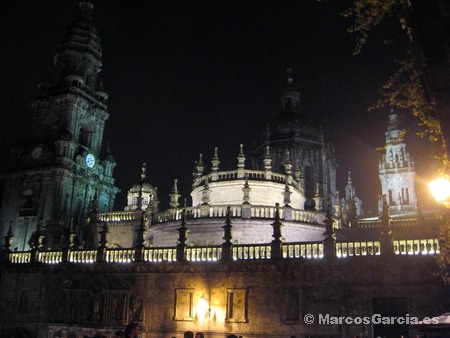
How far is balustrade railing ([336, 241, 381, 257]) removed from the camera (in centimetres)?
2197

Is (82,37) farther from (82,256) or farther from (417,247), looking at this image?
(417,247)

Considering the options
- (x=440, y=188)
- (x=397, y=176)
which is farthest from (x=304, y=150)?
(x=440, y=188)

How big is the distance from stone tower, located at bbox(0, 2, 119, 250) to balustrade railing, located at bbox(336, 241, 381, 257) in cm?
2638

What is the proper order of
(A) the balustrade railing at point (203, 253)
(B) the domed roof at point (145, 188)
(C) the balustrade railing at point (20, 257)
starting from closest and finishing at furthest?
(A) the balustrade railing at point (203, 253), (C) the balustrade railing at point (20, 257), (B) the domed roof at point (145, 188)

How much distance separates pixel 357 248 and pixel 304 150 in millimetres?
28957

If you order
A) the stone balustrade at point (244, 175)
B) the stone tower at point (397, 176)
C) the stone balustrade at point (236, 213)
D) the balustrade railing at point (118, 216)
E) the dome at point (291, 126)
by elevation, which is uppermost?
the dome at point (291, 126)

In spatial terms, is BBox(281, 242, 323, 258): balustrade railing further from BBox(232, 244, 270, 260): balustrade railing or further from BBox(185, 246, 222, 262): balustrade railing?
BBox(185, 246, 222, 262): balustrade railing

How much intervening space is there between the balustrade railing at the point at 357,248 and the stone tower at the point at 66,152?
1039 inches

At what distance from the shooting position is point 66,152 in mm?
47125

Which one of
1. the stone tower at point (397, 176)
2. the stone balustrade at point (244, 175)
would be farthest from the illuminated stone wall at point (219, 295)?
the stone tower at point (397, 176)

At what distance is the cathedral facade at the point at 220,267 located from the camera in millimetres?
21578

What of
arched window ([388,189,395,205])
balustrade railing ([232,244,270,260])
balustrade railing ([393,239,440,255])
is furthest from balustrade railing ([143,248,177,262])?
arched window ([388,189,395,205])

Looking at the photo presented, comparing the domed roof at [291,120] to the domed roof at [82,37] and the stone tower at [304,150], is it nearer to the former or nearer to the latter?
the stone tower at [304,150]

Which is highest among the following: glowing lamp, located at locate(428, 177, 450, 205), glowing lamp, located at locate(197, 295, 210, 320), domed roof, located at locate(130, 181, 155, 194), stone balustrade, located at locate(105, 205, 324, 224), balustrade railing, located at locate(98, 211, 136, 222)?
domed roof, located at locate(130, 181, 155, 194)
